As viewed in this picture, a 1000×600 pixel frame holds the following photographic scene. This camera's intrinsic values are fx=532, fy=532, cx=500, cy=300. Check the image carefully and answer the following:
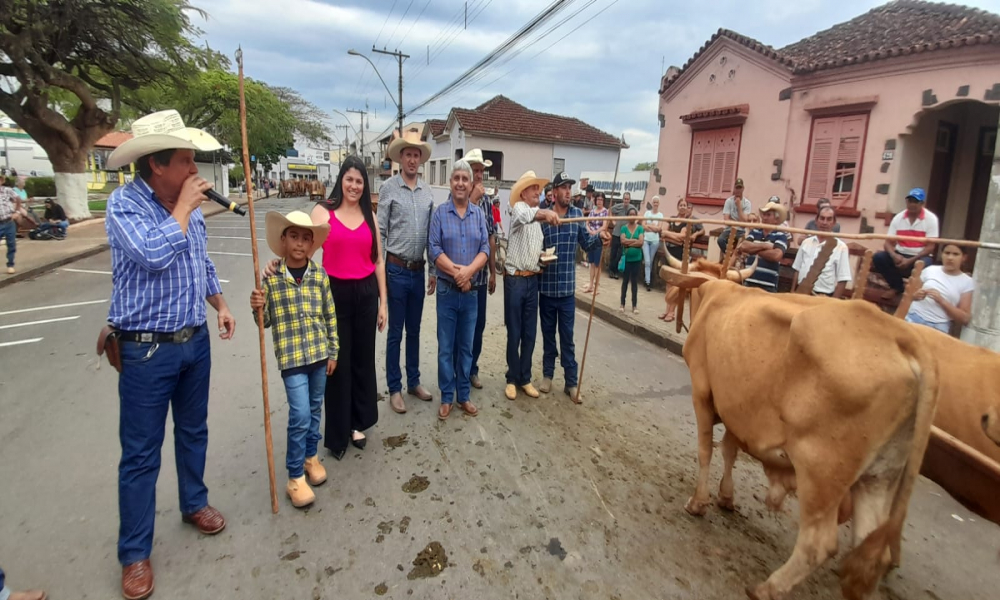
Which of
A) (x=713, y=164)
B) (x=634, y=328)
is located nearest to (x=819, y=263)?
(x=634, y=328)

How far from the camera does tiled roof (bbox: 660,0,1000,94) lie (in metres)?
7.90

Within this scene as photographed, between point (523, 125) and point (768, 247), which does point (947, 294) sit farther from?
point (523, 125)

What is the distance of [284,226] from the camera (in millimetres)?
3059

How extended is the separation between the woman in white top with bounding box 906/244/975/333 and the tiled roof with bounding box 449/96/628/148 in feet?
78.3

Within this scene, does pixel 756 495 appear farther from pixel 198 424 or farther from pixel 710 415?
pixel 198 424

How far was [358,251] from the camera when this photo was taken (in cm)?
357

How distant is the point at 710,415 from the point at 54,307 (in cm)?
890

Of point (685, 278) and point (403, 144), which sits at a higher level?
point (403, 144)

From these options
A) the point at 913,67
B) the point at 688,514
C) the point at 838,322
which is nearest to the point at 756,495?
the point at 688,514

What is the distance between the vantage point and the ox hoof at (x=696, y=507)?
3121mm

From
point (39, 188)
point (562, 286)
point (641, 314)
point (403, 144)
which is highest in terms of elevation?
point (403, 144)

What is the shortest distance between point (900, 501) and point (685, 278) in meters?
1.74

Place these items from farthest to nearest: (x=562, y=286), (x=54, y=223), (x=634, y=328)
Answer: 1. (x=54, y=223)
2. (x=634, y=328)
3. (x=562, y=286)

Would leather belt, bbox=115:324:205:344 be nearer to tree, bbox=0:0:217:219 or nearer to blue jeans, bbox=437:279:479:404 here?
blue jeans, bbox=437:279:479:404
